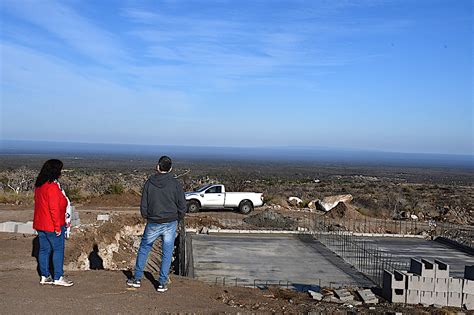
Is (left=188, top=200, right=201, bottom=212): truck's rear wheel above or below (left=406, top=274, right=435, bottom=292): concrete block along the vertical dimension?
below

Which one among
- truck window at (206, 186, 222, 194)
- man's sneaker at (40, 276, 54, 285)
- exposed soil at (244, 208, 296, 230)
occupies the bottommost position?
exposed soil at (244, 208, 296, 230)

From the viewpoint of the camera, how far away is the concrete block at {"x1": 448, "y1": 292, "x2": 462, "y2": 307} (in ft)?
31.0

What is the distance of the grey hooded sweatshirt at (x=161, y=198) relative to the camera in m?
7.46

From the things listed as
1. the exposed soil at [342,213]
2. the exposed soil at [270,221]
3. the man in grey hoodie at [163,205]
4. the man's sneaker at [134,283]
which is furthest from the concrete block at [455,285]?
the exposed soil at [342,213]

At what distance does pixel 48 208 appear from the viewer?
743 centimetres

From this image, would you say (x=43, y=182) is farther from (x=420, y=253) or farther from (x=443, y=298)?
(x=420, y=253)

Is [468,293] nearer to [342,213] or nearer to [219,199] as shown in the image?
[219,199]

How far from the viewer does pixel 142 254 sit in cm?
769

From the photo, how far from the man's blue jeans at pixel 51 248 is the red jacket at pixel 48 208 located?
0.14 metres

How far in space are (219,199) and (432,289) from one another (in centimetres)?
1580

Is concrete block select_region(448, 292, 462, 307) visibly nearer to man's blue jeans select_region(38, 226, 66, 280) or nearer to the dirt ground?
the dirt ground

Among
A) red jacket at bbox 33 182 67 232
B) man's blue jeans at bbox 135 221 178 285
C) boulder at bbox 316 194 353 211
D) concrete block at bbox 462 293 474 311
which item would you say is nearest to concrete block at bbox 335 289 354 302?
concrete block at bbox 462 293 474 311

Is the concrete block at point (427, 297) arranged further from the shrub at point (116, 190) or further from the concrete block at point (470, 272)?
the shrub at point (116, 190)

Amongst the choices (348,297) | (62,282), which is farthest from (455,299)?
(62,282)
